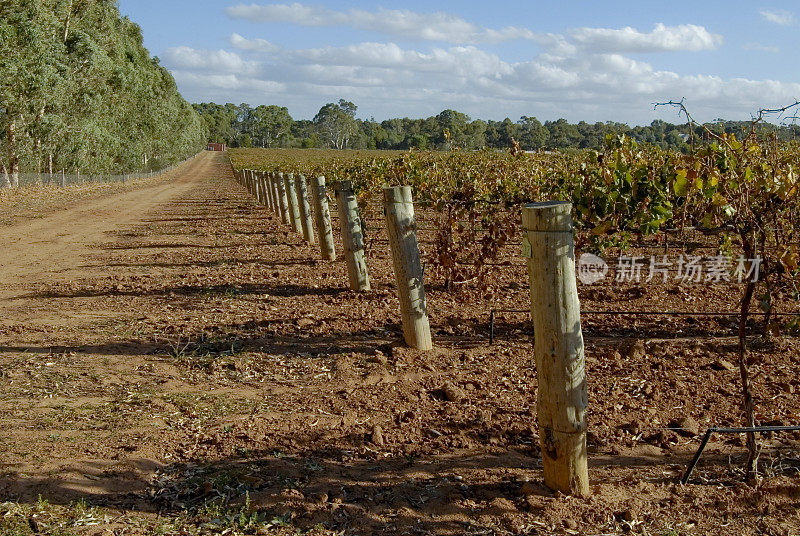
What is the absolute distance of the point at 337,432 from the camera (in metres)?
4.09

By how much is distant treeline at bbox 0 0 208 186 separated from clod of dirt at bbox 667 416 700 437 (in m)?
27.7

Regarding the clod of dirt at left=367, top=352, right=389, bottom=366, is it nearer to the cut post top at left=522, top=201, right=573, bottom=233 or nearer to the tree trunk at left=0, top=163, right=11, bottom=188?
the cut post top at left=522, top=201, right=573, bottom=233

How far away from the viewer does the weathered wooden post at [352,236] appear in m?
7.68

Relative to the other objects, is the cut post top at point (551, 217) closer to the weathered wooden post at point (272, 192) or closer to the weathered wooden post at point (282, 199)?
the weathered wooden post at point (282, 199)

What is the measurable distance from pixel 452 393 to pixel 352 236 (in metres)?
3.42

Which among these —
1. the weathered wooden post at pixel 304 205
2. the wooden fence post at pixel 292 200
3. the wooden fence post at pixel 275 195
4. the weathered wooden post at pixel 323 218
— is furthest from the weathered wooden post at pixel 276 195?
the weathered wooden post at pixel 323 218

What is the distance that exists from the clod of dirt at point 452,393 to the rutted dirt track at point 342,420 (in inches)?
0.6

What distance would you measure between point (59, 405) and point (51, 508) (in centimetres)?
151

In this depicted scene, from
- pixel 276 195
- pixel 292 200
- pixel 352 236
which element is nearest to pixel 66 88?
pixel 276 195

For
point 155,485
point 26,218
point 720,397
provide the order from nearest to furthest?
point 155,485 < point 720,397 < point 26,218

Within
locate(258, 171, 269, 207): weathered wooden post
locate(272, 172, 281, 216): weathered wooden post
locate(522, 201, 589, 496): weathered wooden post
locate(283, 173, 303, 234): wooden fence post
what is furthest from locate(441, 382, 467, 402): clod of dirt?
locate(258, 171, 269, 207): weathered wooden post

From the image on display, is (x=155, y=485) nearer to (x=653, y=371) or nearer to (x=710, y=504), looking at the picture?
(x=710, y=504)

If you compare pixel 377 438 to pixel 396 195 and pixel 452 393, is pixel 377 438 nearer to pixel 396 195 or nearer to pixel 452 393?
pixel 452 393

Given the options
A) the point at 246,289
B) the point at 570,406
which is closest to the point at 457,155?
the point at 246,289
